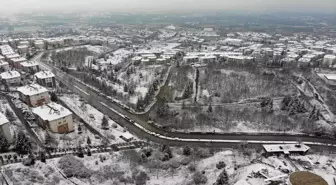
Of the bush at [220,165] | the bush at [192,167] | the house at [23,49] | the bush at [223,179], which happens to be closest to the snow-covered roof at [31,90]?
the bush at [192,167]

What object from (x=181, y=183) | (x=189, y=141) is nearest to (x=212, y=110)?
(x=189, y=141)

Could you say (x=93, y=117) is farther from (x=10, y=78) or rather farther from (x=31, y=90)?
(x=10, y=78)

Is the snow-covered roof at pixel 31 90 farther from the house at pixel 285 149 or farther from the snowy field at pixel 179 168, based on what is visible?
the house at pixel 285 149

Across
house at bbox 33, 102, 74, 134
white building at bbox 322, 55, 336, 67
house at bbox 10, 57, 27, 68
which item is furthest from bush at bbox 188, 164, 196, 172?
white building at bbox 322, 55, 336, 67

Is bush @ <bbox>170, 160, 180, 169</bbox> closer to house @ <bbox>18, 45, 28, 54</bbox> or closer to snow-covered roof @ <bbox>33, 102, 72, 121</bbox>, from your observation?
snow-covered roof @ <bbox>33, 102, 72, 121</bbox>

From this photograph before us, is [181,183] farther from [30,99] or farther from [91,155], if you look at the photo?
[30,99]

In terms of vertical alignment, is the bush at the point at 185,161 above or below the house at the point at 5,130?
below

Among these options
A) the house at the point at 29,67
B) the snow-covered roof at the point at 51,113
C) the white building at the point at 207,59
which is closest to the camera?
the snow-covered roof at the point at 51,113
